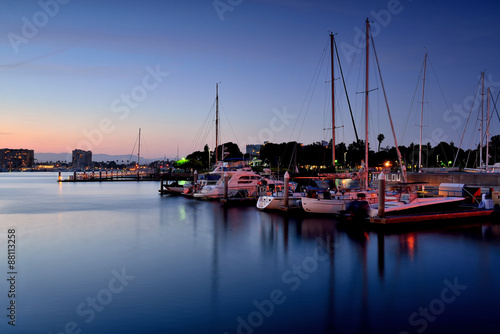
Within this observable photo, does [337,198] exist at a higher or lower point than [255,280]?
higher

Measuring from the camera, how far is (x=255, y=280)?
16.4 metres

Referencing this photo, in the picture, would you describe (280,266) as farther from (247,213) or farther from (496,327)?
(247,213)

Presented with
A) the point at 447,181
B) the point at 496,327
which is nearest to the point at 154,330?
the point at 496,327

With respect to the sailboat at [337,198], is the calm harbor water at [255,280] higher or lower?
lower

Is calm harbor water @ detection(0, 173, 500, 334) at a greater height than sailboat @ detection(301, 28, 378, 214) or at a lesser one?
lesser

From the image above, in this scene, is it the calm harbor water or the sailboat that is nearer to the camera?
the calm harbor water

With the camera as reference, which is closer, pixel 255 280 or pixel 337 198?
pixel 255 280

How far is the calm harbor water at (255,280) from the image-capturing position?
11.8 m

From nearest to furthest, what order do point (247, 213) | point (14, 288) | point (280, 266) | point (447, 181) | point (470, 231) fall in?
point (14, 288)
point (280, 266)
point (470, 231)
point (247, 213)
point (447, 181)

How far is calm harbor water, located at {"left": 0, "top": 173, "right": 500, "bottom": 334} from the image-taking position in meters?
11.8

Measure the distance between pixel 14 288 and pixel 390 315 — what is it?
1379 cm

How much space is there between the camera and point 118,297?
13.9m

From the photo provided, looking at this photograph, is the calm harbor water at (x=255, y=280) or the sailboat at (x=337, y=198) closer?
the calm harbor water at (x=255, y=280)

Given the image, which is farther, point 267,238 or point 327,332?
point 267,238
